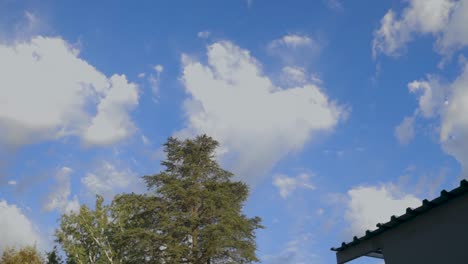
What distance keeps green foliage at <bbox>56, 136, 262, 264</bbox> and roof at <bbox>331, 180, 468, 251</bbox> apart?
21782mm

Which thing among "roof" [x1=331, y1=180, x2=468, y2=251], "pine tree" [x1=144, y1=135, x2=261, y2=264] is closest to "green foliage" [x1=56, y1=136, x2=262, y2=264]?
"pine tree" [x1=144, y1=135, x2=261, y2=264]

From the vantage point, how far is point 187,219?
3206 centimetres

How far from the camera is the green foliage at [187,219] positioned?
31203mm

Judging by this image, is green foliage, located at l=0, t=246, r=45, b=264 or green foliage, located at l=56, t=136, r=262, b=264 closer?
green foliage, located at l=56, t=136, r=262, b=264

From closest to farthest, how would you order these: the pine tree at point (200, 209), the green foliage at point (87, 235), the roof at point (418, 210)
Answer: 1. the roof at point (418, 210)
2. the pine tree at point (200, 209)
3. the green foliage at point (87, 235)

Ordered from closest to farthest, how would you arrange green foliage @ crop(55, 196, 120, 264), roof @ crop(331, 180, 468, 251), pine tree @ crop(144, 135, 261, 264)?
roof @ crop(331, 180, 468, 251) < pine tree @ crop(144, 135, 261, 264) < green foliage @ crop(55, 196, 120, 264)

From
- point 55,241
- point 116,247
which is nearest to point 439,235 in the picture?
point 116,247

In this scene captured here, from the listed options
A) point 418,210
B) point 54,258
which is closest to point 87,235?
point 54,258

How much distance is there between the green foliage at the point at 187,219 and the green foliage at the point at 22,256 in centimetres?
856

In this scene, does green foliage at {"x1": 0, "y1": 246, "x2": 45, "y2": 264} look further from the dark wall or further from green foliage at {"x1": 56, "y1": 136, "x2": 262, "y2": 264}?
the dark wall

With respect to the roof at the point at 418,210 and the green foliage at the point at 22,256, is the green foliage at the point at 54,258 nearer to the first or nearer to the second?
the green foliage at the point at 22,256

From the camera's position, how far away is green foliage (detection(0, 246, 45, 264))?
43.4 meters

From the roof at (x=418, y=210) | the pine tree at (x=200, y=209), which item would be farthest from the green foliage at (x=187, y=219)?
the roof at (x=418, y=210)

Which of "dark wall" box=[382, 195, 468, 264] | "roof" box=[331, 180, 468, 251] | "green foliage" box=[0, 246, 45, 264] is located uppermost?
"green foliage" box=[0, 246, 45, 264]
